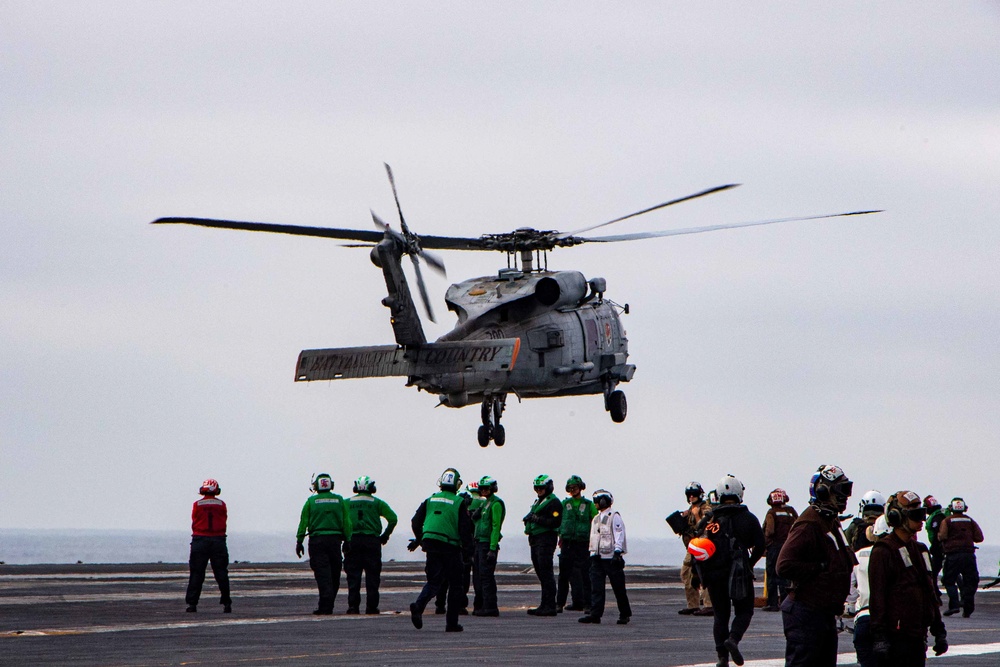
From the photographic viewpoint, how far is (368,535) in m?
22.9

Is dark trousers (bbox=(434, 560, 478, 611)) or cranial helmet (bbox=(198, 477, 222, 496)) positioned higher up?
cranial helmet (bbox=(198, 477, 222, 496))

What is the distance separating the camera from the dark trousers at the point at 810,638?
11062 millimetres

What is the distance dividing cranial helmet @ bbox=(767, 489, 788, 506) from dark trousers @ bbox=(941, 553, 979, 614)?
454cm

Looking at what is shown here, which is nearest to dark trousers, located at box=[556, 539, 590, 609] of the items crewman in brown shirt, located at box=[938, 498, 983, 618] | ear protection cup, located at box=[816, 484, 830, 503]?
crewman in brown shirt, located at box=[938, 498, 983, 618]

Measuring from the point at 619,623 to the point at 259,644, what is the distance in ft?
20.2

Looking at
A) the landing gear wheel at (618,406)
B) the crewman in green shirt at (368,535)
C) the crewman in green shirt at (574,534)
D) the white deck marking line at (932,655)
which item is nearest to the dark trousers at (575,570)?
the crewman in green shirt at (574,534)

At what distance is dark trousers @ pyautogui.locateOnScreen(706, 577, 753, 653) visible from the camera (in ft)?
50.2

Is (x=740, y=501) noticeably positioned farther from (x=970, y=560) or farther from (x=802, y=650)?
(x=970, y=560)

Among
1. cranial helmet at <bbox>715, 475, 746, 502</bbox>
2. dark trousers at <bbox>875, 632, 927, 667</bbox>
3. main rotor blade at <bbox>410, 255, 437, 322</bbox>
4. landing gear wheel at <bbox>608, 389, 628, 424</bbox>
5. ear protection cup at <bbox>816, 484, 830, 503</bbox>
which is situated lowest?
dark trousers at <bbox>875, 632, 927, 667</bbox>

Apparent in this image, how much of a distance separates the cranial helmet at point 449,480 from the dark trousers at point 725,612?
5166 millimetres

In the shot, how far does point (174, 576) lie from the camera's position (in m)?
36.4

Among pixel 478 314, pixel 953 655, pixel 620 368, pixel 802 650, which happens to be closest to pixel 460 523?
pixel 953 655

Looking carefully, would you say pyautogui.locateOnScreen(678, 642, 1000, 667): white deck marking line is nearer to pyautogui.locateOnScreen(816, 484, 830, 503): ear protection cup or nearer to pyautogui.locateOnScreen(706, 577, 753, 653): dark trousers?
pyautogui.locateOnScreen(706, 577, 753, 653): dark trousers

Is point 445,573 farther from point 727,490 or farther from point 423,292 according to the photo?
point 423,292
